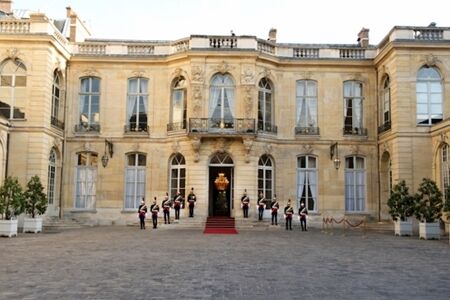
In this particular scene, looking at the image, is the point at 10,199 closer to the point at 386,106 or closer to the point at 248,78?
the point at 248,78

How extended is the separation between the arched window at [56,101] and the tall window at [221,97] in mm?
6754

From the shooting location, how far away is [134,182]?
74.0 ft

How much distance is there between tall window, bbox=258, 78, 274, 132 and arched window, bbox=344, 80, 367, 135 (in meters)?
3.49

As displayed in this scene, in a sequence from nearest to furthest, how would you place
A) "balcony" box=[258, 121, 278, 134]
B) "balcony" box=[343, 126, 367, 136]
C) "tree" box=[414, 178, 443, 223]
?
"tree" box=[414, 178, 443, 223], "balcony" box=[258, 121, 278, 134], "balcony" box=[343, 126, 367, 136]

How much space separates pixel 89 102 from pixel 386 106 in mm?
13475

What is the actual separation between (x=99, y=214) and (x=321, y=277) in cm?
1608

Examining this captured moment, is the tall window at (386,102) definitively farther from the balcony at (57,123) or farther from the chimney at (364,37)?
the balcony at (57,123)

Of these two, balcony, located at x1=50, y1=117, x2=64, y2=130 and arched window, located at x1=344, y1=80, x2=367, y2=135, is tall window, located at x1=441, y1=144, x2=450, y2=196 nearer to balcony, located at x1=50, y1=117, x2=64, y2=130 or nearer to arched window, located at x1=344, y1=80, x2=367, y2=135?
arched window, located at x1=344, y1=80, x2=367, y2=135

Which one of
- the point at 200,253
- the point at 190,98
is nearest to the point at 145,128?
the point at 190,98

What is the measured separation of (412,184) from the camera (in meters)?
19.4

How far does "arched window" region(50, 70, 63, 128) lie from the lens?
2138 cm

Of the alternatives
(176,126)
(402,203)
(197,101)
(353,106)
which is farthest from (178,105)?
(402,203)

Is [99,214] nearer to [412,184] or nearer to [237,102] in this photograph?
[237,102]

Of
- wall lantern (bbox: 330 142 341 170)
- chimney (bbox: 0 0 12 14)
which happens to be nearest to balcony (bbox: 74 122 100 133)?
chimney (bbox: 0 0 12 14)
